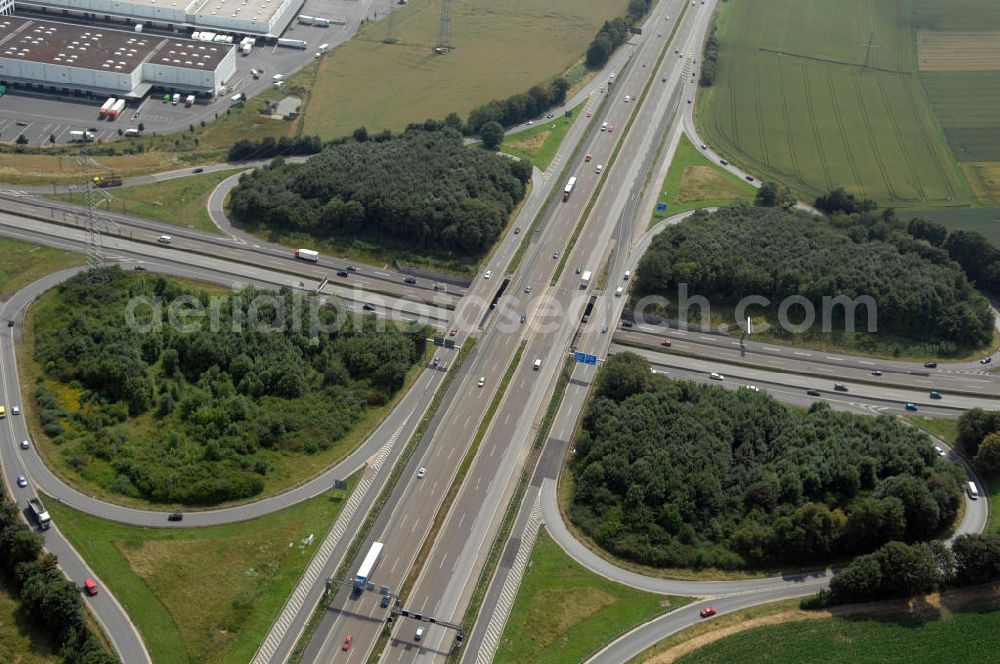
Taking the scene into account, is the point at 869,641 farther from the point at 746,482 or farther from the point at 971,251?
the point at 971,251

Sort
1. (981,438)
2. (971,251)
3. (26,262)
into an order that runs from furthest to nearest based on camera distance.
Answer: (971,251), (26,262), (981,438)

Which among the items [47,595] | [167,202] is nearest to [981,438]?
[47,595]

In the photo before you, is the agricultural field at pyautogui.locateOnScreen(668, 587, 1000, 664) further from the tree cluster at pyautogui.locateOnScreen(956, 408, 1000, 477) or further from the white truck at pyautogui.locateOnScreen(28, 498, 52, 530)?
the white truck at pyautogui.locateOnScreen(28, 498, 52, 530)

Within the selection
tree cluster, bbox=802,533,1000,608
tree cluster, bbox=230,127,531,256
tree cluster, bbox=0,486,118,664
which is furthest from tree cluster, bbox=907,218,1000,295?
A: tree cluster, bbox=0,486,118,664

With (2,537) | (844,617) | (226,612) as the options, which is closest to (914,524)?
(844,617)

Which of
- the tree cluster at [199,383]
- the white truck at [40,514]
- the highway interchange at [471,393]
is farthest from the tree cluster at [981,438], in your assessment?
the white truck at [40,514]

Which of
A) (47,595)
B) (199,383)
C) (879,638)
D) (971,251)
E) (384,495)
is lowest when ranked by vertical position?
(879,638)
